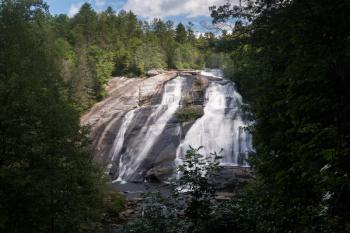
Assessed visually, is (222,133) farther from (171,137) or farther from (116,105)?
(116,105)

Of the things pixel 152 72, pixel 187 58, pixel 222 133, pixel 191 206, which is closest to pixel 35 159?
pixel 191 206

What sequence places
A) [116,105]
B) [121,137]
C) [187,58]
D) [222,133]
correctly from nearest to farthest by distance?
[222,133]
[121,137]
[116,105]
[187,58]

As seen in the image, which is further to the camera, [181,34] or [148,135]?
[181,34]

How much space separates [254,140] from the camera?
34.9 feet

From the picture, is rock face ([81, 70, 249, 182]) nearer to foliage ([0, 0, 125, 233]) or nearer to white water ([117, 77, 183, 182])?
white water ([117, 77, 183, 182])

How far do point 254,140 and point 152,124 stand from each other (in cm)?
2619

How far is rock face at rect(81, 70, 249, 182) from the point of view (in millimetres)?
31562

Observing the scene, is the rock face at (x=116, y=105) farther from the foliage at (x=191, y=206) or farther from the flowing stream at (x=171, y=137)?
the foliage at (x=191, y=206)

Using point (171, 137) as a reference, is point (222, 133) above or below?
above

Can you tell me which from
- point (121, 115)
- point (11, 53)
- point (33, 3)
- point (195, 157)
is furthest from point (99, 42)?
point (195, 157)

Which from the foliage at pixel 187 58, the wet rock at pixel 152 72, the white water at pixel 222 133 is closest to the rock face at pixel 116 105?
the wet rock at pixel 152 72

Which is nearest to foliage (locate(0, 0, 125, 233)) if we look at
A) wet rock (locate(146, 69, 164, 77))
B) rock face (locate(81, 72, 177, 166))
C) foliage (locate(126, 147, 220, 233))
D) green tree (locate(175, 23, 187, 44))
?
foliage (locate(126, 147, 220, 233))

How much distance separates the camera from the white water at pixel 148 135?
1257 inches

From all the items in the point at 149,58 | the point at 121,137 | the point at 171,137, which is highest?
the point at 149,58
